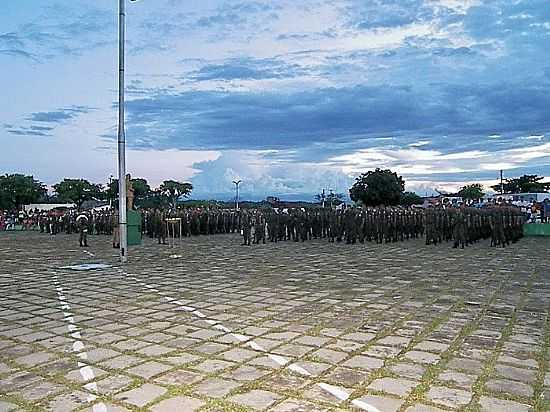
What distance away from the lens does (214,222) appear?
96.7 feet

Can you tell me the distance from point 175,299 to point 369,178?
4595 centimetres

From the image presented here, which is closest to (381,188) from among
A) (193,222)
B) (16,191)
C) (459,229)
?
(193,222)

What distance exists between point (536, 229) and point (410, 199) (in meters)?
34.4

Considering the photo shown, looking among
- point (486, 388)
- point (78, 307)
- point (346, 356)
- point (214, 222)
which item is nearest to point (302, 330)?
point (346, 356)

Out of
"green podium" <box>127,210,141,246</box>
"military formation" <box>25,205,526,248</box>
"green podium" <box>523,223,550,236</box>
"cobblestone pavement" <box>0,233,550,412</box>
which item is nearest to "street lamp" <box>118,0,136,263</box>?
"green podium" <box>127,210,141,246</box>

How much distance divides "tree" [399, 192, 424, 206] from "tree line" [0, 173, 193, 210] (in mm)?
21900

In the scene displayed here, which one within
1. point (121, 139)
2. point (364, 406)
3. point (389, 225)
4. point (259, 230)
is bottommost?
point (364, 406)

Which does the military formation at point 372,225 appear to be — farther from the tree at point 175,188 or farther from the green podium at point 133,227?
the tree at point 175,188

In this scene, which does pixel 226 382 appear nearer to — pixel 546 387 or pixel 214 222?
pixel 546 387

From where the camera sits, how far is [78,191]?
2596 inches

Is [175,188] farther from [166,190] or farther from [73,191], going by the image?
[73,191]

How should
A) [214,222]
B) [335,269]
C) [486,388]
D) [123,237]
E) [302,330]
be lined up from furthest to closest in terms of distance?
[214,222]
[123,237]
[335,269]
[302,330]
[486,388]

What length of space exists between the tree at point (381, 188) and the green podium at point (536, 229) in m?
26.6

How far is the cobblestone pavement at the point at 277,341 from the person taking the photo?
4.11 metres
